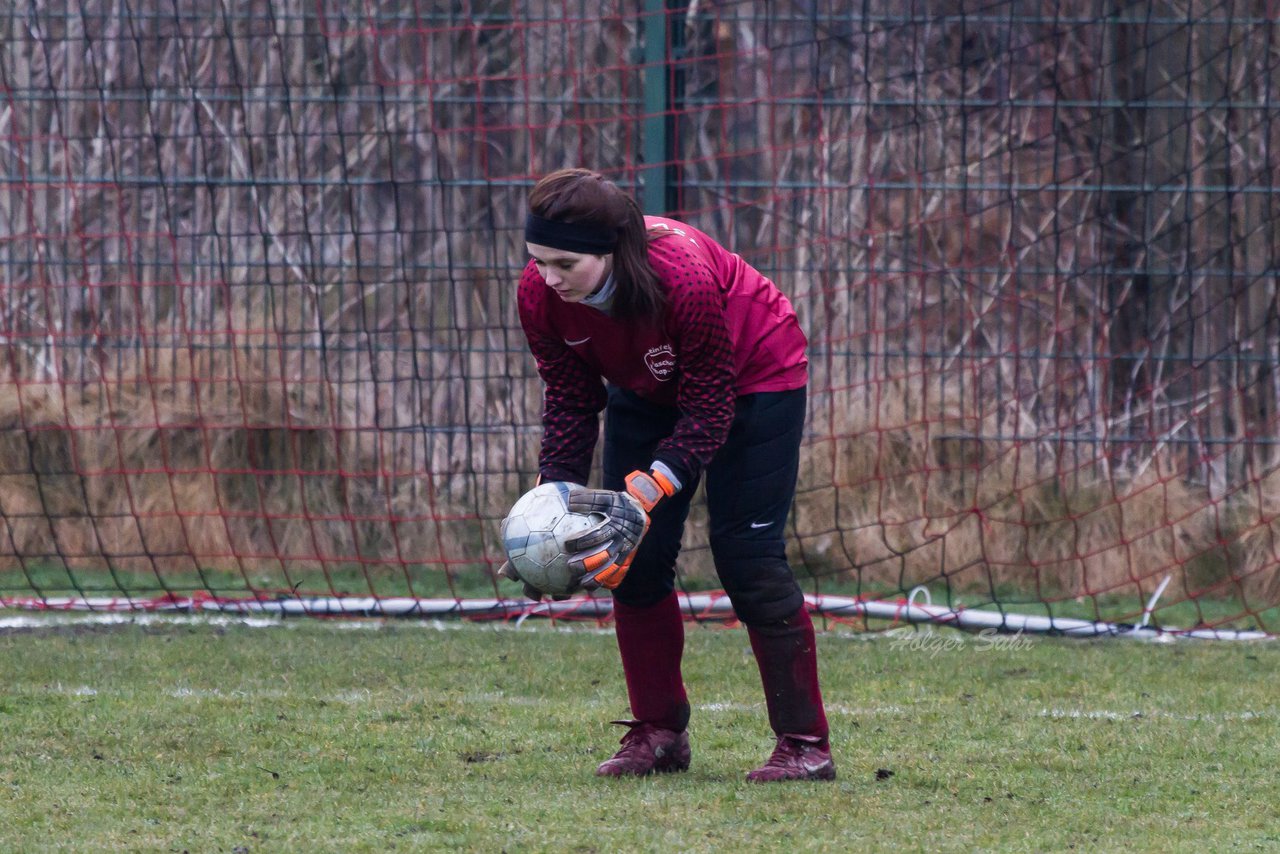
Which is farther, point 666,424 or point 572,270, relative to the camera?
point 666,424

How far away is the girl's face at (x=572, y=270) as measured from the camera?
3.54 meters

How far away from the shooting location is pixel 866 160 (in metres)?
8.07

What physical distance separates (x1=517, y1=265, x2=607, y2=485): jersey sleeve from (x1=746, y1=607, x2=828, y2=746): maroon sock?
59 cm

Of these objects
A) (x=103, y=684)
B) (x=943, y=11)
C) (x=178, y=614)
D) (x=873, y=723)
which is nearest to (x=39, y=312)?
(x=178, y=614)

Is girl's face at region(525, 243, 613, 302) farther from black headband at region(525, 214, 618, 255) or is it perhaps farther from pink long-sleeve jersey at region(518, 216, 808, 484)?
pink long-sleeve jersey at region(518, 216, 808, 484)

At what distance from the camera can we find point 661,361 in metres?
3.74

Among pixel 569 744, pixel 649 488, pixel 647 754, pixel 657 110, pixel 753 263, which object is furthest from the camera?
pixel 753 263

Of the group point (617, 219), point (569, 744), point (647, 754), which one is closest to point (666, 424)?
point (617, 219)

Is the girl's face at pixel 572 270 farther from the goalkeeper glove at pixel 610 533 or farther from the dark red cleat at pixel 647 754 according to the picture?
the dark red cleat at pixel 647 754

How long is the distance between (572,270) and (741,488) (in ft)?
2.33

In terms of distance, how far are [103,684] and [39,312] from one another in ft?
13.8

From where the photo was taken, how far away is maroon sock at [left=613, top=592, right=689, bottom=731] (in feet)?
13.4

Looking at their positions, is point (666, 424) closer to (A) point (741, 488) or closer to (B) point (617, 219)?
(A) point (741, 488)

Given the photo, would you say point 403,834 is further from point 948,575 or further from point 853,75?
point 853,75
